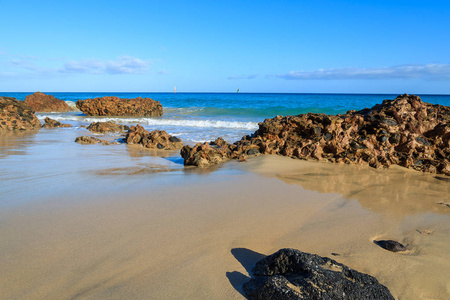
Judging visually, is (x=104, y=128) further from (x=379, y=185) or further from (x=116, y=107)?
(x=116, y=107)

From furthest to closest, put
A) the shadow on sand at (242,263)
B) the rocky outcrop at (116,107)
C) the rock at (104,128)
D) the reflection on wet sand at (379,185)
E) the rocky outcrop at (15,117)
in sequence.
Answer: the rocky outcrop at (116,107)
the rocky outcrop at (15,117)
the rock at (104,128)
the reflection on wet sand at (379,185)
the shadow on sand at (242,263)

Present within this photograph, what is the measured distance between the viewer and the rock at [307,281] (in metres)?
1.73

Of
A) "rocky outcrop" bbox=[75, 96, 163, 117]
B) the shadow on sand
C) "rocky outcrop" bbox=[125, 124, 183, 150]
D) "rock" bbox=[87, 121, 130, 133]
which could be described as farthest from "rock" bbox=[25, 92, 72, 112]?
the shadow on sand

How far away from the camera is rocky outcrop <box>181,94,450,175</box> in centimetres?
491

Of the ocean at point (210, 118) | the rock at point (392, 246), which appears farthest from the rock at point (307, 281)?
the ocean at point (210, 118)

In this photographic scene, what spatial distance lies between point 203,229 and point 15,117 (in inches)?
474

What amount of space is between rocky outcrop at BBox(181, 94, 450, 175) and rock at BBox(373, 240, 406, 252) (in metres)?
2.70

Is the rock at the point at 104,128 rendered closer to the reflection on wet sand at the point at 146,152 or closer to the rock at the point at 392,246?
the reflection on wet sand at the point at 146,152

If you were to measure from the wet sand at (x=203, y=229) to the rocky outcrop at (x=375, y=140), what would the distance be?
45 cm

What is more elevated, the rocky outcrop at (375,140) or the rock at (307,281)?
the rocky outcrop at (375,140)

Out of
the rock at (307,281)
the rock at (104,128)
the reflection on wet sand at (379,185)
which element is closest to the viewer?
the rock at (307,281)

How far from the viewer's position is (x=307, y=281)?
177 centimetres

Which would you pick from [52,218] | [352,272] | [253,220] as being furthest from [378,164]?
[52,218]

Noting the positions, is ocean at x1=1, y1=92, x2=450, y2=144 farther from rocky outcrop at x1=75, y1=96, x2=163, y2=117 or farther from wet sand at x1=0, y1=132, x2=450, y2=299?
wet sand at x1=0, y1=132, x2=450, y2=299
